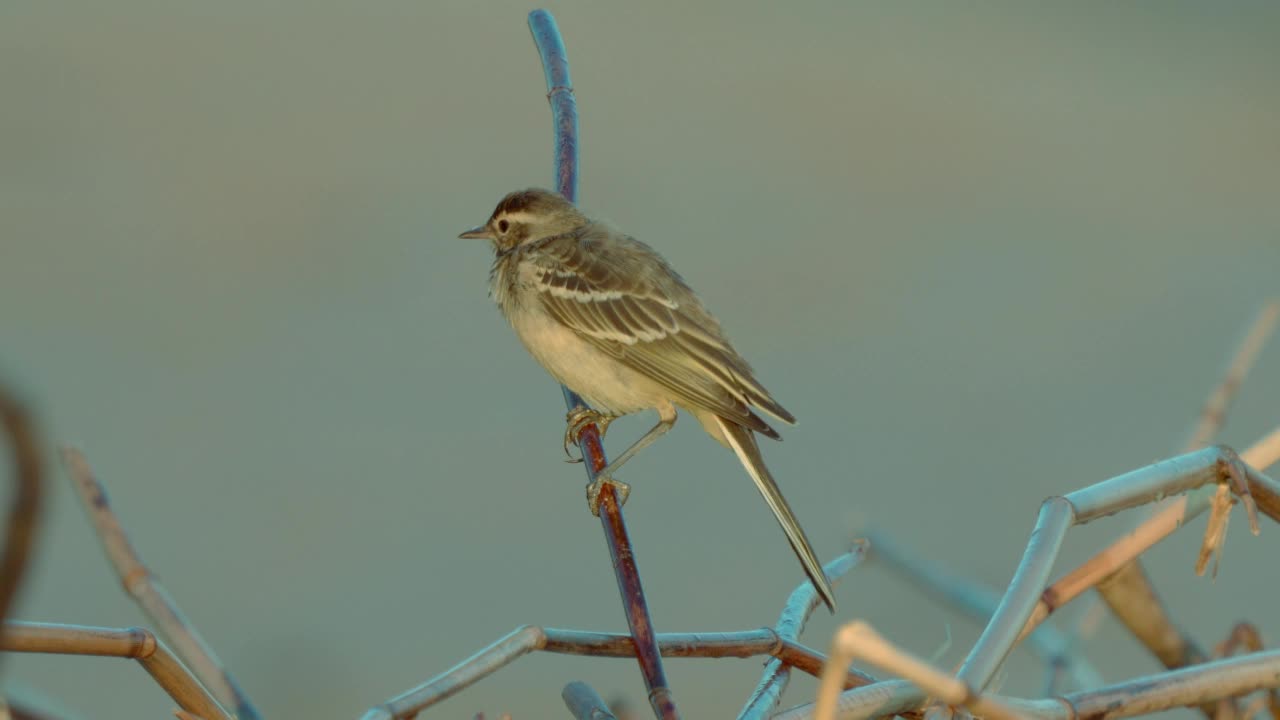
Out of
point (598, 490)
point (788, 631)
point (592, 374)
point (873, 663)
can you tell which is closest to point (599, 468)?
point (598, 490)

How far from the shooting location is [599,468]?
3.76 metres

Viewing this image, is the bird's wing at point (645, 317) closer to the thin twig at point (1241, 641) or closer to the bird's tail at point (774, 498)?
the bird's tail at point (774, 498)

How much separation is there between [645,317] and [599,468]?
1.25 meters

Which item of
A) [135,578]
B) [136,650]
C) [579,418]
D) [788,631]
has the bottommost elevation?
[788,631]

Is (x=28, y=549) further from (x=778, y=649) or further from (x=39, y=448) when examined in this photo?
(x=778, y=649)

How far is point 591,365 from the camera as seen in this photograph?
4.85 metres

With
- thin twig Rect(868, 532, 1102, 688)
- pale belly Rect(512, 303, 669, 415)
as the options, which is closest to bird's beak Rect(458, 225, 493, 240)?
pale belly Rect(512, 303, 669, 415)

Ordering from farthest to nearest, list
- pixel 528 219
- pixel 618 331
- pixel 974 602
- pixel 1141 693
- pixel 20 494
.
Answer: pixel 528 219 → pixel 618 331 → pixel 974 602 → pixel 1141 693 → pixel 20 494

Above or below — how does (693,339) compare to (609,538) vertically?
above

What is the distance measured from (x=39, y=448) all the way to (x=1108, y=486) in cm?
169

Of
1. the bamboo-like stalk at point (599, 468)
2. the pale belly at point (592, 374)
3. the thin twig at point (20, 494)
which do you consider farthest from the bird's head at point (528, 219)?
the thin twig at point (20, 494)

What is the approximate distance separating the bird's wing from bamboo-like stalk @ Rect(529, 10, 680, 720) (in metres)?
0.34

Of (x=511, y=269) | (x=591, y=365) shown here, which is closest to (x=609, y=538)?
(x=591, y=365)

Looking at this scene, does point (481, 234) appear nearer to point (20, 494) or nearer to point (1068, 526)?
point (1068, 526)
